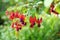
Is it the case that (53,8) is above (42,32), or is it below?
above

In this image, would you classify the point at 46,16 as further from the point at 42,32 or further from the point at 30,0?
the point at 30,0

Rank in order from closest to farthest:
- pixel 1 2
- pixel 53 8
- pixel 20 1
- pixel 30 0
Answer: pixel 53 8 → pixel 30 0 → pixel 20 1 → pixel 1 2

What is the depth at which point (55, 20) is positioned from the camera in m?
1.37

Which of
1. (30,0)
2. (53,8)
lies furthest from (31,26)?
(30,0)

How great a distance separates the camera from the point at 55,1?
157 cm

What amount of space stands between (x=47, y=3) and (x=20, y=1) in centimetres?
72

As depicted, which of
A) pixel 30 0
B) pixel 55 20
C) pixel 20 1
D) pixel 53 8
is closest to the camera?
pixel 55 20

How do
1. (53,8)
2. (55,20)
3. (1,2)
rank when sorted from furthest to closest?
(1,2), (53,8), (55,20)

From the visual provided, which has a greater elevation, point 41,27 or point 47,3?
point 47,3

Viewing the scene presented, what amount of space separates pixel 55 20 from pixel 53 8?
161mm

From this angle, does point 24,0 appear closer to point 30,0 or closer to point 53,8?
point 30,0

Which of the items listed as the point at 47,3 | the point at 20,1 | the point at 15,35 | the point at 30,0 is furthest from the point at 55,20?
the point at 20,1

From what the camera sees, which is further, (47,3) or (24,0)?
(24,0)

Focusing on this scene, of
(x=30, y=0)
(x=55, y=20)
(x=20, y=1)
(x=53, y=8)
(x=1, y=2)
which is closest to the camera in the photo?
(x=55, y=20)
